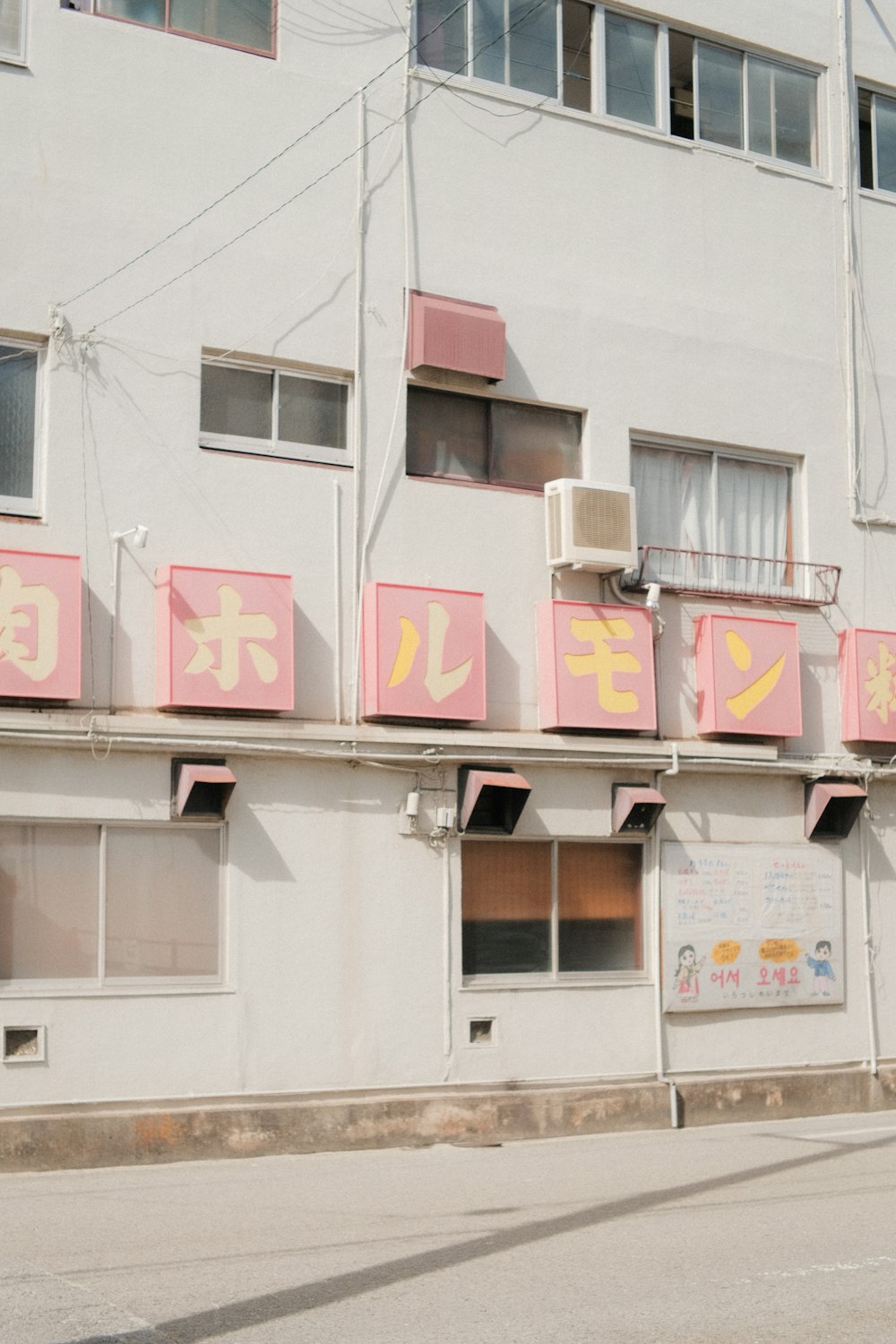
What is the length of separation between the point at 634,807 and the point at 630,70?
7509mm

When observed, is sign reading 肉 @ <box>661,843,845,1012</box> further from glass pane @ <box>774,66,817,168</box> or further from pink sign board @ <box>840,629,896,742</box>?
glass pane @ <box>774,66,817,168</box>

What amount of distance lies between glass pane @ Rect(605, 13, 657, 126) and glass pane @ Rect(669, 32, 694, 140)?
9.2 inches

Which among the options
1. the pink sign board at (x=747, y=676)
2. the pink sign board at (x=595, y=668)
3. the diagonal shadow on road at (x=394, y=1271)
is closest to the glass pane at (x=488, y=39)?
the pink sign board at (x=595, y=668)

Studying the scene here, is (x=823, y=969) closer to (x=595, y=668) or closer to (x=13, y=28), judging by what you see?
(x=595, y=668)

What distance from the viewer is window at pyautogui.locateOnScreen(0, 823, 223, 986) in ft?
39.4

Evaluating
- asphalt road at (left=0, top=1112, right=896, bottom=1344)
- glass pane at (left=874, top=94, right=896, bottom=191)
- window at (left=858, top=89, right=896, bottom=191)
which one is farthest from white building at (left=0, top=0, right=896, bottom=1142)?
asphalt road at (left=0, top=1112, right=896, bottom=1344)

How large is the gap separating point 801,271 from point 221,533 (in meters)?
7.21

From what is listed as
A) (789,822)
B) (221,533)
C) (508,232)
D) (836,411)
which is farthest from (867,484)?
(221,533)

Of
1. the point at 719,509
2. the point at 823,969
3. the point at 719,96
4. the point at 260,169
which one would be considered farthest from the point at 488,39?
the point at 823,969

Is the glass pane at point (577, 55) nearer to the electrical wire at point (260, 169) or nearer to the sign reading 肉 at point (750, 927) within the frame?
the electrical wire at point (260, 169)

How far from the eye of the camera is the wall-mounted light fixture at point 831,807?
50.5ft

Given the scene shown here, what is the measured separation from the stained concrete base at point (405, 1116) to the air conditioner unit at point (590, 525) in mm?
4688

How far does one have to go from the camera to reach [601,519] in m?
14.2

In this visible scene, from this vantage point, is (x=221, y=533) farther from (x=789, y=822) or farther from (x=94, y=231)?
(x=789, y=822)
